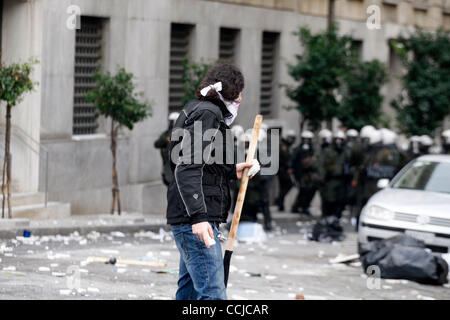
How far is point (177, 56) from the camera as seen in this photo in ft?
68.3

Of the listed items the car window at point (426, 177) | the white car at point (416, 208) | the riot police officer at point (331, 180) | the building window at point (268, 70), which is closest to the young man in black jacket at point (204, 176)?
the white car at point (416, 208)

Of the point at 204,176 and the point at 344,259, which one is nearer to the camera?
the point at 204,176

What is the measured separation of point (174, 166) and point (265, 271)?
6.01 meters

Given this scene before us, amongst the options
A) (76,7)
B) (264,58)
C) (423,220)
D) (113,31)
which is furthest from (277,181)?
(423,220)

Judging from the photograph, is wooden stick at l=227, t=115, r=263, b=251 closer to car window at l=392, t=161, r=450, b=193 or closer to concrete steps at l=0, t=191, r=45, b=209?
car window at l=392, t=161, r=450, b=193

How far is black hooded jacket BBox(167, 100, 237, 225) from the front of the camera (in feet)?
20.1

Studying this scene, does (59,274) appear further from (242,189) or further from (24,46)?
(24,46)

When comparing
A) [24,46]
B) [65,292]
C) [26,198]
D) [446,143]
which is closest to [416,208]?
[65,292]

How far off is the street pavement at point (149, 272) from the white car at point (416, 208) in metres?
0.61

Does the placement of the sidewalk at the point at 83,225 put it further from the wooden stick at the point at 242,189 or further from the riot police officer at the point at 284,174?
the wooden stick at the point at 242,189

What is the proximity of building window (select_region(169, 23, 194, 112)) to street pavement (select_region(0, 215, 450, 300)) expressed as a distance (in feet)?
19.2

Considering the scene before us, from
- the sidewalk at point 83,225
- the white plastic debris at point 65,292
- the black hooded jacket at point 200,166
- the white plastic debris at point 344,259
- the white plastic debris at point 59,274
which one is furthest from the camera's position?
the white plastic debris at point 344,259

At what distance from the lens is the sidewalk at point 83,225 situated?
1327 centimetres

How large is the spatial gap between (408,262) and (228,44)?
11683 mm
